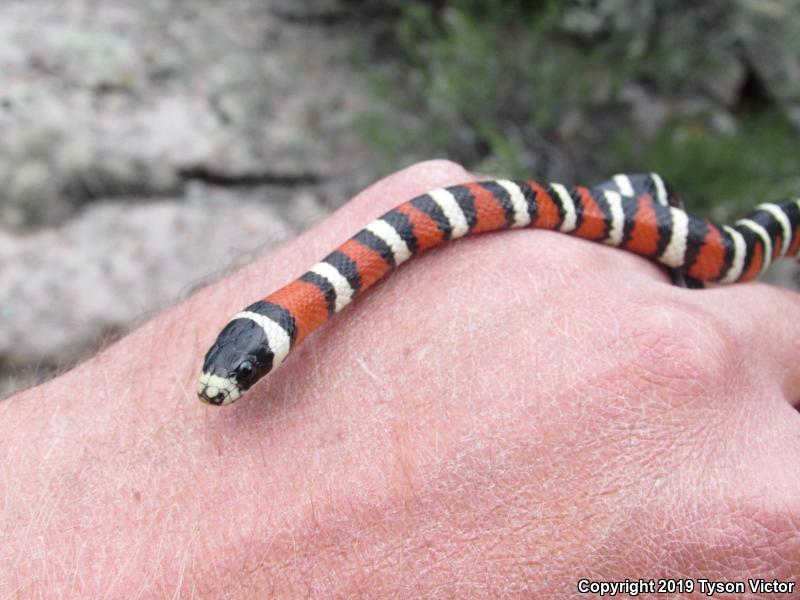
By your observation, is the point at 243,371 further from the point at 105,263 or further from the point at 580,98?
the point at 580,98

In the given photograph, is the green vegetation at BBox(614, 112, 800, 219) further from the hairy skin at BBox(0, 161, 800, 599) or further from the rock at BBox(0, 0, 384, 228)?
the hairy skin at BBox(0, 161, 800, 599)

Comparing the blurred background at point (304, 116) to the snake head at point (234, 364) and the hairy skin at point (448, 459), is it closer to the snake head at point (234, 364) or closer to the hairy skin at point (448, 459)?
the hairy skin at point (448, 459)

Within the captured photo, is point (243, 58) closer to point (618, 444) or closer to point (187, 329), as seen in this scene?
point (187, 329)

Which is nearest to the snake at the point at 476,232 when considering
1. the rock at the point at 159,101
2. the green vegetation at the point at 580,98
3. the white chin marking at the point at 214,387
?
the white chin marking at the point at 214,387

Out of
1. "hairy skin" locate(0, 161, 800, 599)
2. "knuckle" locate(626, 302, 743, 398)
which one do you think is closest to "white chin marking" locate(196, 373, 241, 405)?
"hairy skin" locate(0, 161, 800, 599)

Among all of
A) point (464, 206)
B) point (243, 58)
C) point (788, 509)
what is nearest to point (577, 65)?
point (243, 58)
